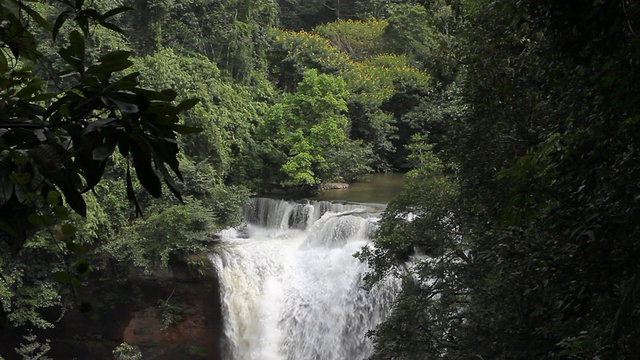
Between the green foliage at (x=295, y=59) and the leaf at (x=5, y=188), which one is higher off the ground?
the green foliage at (x=295, y=59)

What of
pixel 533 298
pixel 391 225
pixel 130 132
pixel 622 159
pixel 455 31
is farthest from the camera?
pixel 391 225

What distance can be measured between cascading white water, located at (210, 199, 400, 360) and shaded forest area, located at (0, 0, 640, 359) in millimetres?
1075

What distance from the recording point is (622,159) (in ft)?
10.1

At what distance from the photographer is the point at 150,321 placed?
501 inches

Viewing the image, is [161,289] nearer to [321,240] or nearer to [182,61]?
[321,240]

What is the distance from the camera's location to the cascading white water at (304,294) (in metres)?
11.8

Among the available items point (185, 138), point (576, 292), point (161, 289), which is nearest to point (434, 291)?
point (576, 292)

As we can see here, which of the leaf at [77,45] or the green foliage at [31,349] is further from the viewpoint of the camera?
the green foliage at [31,349]

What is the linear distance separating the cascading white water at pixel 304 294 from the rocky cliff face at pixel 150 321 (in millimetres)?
381

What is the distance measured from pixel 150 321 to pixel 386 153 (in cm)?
1000

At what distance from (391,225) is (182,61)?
896 cm

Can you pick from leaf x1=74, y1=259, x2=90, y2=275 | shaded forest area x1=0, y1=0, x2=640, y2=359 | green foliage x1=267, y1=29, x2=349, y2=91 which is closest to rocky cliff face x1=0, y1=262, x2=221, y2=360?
shaded forest area x1=0, y1=0, x2=640, y2=359

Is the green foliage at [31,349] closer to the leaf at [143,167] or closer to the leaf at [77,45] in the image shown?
the leaf at [77,45]

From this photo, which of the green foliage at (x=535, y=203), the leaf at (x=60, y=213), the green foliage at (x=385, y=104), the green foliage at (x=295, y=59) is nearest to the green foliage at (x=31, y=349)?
the green foliage at (x=535, y=203)
